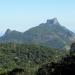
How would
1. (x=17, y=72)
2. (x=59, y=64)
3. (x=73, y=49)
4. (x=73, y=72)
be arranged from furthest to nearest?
(x=73, y=49) → (x=17, y=72) → (x=59, y=64) → (x=73, y=72)

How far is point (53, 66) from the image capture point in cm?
10631

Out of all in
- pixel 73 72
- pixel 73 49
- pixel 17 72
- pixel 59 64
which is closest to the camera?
pixel 73 72

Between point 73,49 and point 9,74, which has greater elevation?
point 73,49

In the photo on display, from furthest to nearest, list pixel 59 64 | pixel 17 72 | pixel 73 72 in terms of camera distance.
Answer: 1. pixel 17 72
2. pixel 59 64
3. pixel 73 72

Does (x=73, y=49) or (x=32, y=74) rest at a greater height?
(x=73, y=49)

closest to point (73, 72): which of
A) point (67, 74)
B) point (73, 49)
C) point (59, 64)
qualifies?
point (67, 74)

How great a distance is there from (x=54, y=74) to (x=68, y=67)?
5.11 m

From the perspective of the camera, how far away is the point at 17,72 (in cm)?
11181

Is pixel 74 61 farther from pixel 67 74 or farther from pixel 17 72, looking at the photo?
pixel 17 72

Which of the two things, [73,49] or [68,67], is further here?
[73,49]

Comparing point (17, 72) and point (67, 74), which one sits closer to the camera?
point (67, 74)

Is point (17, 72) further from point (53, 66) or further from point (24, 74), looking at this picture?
→ point (53, 66)

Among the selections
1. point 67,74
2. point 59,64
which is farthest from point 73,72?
point 59,64

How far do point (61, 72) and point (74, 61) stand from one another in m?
7.36
